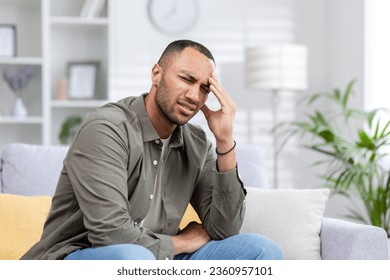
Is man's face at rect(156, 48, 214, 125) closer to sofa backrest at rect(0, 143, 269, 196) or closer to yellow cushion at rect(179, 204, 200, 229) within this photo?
yellow cushion at rect(179, 204, 200, 229)

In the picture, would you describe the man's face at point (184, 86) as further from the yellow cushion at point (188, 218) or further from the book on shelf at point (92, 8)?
the book on shelf at point (92, 8)

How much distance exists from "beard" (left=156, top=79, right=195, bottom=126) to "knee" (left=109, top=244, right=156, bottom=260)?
45cm

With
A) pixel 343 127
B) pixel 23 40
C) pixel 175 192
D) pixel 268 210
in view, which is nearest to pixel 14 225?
pixel 175 192

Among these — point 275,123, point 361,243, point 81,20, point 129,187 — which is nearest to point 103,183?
point 129,187

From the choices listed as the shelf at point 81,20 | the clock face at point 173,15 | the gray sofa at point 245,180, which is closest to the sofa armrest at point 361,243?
the gray sofa at point 245,180

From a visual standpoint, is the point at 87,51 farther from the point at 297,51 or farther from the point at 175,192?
the point at 175,192

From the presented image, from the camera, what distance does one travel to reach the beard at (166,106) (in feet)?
7.00

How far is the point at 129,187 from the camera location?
210 centimetres

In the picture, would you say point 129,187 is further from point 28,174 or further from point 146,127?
point 28,174

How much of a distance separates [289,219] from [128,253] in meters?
1.09

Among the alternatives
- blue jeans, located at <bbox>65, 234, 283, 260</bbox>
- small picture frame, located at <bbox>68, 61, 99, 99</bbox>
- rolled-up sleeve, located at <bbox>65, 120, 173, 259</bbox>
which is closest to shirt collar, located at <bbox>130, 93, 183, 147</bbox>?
rolled-up sleeve, located at <bbox>65, 120, 173, 259</bbox>

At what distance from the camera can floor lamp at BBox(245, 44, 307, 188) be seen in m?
4.72
